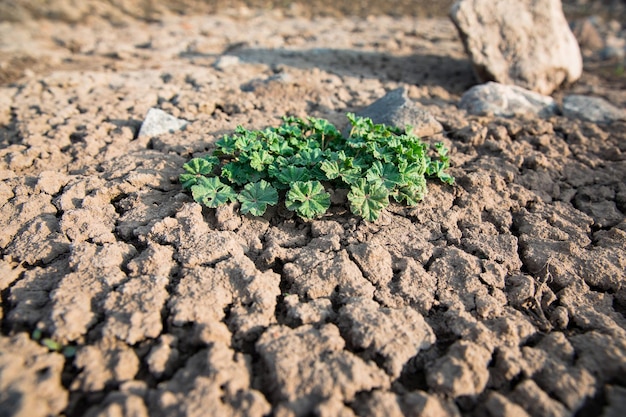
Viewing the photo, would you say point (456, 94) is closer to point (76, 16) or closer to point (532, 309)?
point (532, 309)

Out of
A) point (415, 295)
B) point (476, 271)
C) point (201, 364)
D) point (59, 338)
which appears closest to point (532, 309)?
point (476, 271)

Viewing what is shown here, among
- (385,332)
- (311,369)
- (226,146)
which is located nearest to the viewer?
(311,369)

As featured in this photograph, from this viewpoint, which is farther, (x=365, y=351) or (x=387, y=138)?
(x=387, y=138)

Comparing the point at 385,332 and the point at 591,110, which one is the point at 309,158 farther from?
the point at 591,110

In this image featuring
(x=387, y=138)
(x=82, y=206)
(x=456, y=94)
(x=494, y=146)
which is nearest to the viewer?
(x=82, y=206)

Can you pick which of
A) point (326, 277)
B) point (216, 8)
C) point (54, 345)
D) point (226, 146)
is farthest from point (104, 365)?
point (216, 8)

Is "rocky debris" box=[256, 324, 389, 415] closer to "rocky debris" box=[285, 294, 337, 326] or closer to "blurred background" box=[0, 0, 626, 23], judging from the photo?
"rocky debris" box=[285, 294, 337, 326]

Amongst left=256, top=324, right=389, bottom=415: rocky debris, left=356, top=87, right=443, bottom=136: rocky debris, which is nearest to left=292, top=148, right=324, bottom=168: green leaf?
left=356, top=87, right=443, bottom=136: rocky debris
